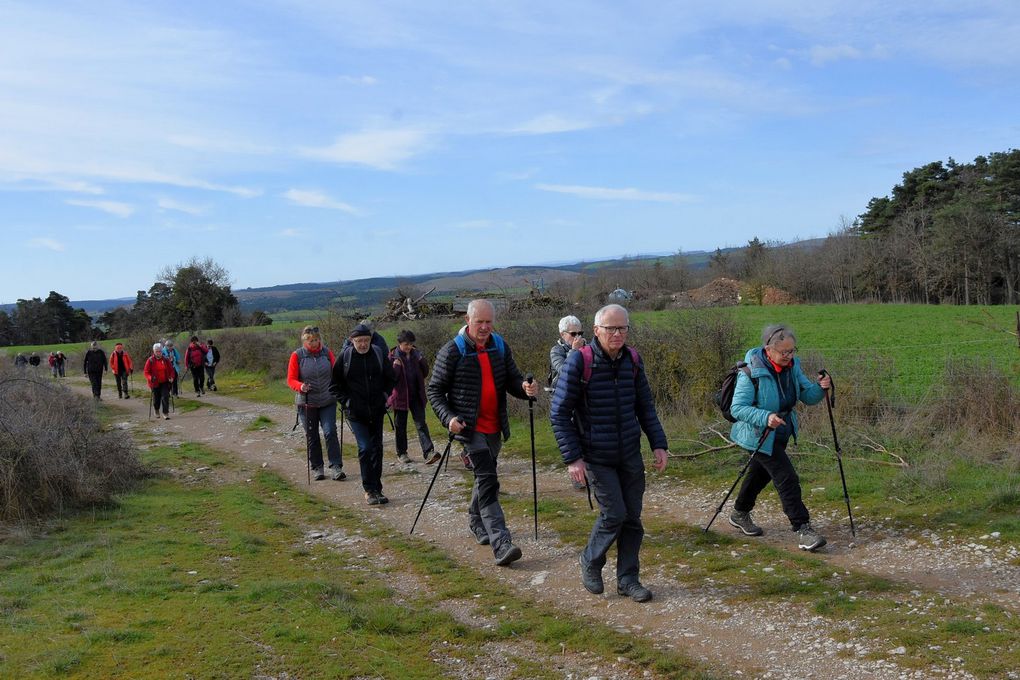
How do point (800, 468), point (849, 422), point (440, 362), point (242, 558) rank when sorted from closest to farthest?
point (440, 362), point (242, 558), point (800, 468), point (849, 422)

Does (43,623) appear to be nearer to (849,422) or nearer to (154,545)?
(154,545)

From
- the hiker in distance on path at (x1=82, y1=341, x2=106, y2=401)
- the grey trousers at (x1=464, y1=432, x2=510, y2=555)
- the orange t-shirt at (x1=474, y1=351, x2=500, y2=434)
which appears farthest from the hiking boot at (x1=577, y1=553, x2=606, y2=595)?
the hiker in distance on path at (x1=82, y1=341, x2=106, y2=401)

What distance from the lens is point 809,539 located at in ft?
22.9

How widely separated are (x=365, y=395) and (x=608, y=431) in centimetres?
460

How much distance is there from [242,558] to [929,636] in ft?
19.8

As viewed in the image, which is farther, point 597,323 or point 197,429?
point 197,429

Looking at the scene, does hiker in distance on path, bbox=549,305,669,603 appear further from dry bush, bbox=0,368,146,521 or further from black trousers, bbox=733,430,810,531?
dry bush, bbox=0,368,146,521

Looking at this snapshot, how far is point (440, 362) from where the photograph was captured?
24.1ft

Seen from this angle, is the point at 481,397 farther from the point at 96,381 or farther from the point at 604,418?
the point at 96,381

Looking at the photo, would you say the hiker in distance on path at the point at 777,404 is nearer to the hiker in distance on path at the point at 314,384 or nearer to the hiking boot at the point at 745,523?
the hiking boot at the point at 745,523

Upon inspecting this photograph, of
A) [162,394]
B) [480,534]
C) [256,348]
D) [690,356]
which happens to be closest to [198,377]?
[162,394]

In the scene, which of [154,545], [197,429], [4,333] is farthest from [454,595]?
[4,333]

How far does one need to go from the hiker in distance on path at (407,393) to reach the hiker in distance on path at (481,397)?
4.54 metres

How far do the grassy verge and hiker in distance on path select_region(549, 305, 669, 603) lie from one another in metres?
0.77
